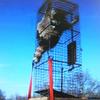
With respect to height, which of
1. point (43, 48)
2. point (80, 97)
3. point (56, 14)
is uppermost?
point (56, 14)

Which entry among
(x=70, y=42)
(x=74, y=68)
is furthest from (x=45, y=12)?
(x=74, y=68)

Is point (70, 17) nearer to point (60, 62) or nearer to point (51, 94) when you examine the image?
point (60, 62)

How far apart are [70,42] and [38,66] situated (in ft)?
8.68

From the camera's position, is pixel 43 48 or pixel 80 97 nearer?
pixel 80 97

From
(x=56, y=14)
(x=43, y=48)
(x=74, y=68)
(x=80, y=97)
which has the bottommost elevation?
(x=80, y=97)

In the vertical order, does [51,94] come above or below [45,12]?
below

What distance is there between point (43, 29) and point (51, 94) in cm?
457

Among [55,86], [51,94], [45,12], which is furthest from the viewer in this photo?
[45,12]

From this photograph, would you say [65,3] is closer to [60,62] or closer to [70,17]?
[70,17]

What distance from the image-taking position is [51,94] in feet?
54.3

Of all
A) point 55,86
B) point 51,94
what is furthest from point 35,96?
point 51,94

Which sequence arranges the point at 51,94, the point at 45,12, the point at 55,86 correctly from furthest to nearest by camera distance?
1. the point at 45,12
2. the point at 55,86
3. the point at 51,94

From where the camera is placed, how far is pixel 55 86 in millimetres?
18312

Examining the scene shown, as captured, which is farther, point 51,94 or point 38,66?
point 38,66
